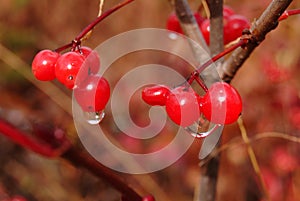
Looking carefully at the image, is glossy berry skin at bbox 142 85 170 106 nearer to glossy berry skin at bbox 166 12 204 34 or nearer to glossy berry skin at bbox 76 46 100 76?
glossy berry skin at bbox 76 46 100 76

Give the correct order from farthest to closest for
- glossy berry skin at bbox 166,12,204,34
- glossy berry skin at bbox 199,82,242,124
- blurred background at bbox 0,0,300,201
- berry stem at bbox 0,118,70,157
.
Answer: blurred background at bbox 0,0,300,201
glossy berry skin at bbox 166,12,204,34
berry stem at bbox 0,118,70,157
glossy berry skin at bbox 199,82,242,124

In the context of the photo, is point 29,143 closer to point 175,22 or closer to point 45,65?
point 45,65

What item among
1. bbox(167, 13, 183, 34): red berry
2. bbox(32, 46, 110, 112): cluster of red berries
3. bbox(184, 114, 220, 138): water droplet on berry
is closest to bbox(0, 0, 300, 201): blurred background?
bbox(167, 13, 183, 34): red berry

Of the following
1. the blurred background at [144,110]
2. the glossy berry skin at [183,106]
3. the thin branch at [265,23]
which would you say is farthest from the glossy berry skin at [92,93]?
the blurred background at [144,110]

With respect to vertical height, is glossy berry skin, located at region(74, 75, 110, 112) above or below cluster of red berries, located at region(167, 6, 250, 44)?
above

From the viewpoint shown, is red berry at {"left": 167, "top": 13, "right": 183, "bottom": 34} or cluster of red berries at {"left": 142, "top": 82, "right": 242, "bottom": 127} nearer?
cluster of red berries at {"left": 142, "top": 82, "right": 242, "bottom": 127}

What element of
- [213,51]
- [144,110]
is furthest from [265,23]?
[144,110]
